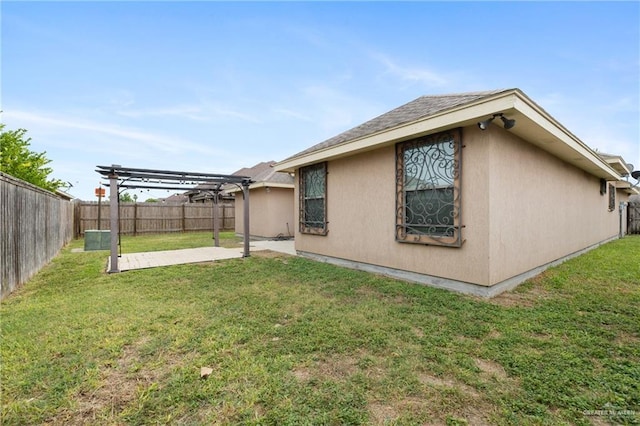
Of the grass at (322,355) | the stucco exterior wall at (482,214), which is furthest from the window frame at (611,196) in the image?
the grass at (322,355)

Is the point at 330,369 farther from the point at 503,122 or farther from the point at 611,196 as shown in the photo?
the point at 611,196

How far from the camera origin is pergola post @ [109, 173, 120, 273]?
5812 millimetres

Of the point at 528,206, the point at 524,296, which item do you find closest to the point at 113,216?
the point at 524,296

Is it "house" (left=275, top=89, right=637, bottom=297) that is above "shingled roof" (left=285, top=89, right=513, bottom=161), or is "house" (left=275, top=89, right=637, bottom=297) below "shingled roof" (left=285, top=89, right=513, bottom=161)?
below

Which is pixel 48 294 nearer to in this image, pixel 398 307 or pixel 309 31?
pixel 398 307

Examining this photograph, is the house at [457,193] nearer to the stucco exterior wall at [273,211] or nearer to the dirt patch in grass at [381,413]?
the dirt patch in grass at [381,413]

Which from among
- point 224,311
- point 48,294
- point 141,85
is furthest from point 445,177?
point 141,85

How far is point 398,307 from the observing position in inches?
141

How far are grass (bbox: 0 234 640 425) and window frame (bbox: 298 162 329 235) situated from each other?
Answer: 100 inches

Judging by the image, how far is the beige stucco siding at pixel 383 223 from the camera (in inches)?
154

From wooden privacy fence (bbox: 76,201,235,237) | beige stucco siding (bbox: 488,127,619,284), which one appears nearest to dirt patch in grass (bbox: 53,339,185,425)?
beige stucco siding (bbox: 488,127,619,284)

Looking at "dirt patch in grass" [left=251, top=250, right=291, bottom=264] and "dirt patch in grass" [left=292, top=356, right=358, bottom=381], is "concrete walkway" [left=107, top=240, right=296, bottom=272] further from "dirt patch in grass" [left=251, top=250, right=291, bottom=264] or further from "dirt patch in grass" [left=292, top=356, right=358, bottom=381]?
"dirt patch in grass" [left=292, top=356, right=358, bottom=381]

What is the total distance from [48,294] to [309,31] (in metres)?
9.00

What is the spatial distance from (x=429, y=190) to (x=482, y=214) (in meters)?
0.90
